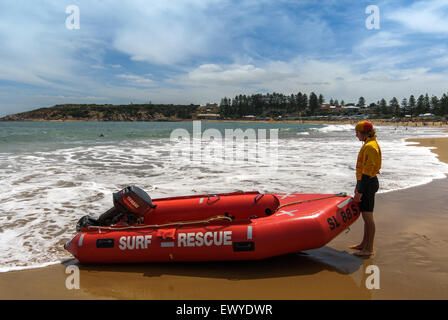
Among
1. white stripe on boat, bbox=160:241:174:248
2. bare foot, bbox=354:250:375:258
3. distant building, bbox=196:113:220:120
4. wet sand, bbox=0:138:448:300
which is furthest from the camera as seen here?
distant building, bbox=196:113:220:120

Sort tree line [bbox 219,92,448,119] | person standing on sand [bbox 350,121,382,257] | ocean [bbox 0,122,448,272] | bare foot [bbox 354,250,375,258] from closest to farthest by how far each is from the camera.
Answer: person standing on sand [bbox 350,121,382,257]
bare foot [bbox 354,250,375,258]
ocean [bbox 0,122,448,272]
tree line [bbox 219,92,448,119]

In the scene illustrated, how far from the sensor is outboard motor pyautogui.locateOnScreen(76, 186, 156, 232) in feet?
13.9

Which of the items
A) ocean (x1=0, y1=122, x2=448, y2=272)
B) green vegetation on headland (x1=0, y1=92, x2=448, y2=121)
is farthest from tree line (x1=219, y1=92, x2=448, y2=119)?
ocean (x1=0, y1=122, x2=448, y2=272)

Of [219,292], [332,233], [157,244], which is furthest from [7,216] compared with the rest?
[332,233]

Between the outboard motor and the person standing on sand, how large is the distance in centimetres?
279

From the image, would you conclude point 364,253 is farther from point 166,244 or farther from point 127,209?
point 127,209

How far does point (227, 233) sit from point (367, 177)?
6.01ft

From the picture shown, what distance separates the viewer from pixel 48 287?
329cm

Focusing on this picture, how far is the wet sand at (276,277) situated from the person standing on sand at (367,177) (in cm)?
24

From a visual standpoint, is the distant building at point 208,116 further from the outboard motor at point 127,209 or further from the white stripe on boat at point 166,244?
the white stripe on boat at point 166,244

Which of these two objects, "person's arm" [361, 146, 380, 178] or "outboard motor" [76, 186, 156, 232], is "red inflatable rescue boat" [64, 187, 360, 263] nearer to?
"outboard motor" [76, 186, 156, 232]

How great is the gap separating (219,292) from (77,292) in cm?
146

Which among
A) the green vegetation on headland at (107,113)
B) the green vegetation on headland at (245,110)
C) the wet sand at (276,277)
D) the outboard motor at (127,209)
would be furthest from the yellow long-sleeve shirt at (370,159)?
the green vegetation on headland at (107,113)
